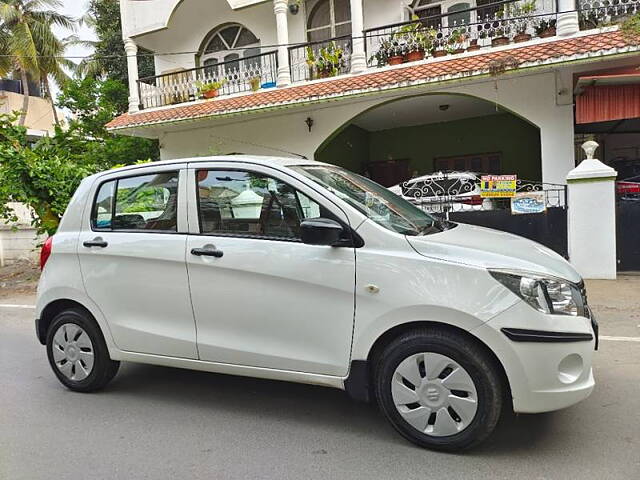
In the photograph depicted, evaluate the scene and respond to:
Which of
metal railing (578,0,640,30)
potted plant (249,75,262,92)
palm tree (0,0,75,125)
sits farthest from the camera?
palm tree (0,0,75,125)

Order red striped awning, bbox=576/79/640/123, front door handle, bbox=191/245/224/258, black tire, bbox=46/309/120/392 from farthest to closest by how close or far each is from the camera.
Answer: red striped awning, bbox=576/79/640/123 < black tire, bbox=46/309/120/392 < front door handle, bbox=191/245/224/258

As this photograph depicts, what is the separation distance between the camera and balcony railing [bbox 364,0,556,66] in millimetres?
11203

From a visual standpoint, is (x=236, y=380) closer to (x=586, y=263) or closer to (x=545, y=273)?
(x=545, y=273)

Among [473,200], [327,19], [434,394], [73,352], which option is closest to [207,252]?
[73,352]

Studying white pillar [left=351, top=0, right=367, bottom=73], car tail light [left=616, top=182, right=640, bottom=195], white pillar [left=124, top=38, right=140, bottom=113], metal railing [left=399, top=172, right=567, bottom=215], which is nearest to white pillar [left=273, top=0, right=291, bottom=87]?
white pillar [left=351, top=0, right=367, bottom=73]

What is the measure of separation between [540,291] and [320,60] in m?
11.5

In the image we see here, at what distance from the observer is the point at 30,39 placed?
77.9ft

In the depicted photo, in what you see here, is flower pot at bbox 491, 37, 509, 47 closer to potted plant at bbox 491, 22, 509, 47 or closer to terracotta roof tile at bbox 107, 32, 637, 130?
potted plant at bbox 491, 22, 509, 47

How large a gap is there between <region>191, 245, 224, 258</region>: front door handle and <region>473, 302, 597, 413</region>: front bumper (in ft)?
5.62

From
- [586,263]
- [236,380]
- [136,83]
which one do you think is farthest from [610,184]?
[136,83]

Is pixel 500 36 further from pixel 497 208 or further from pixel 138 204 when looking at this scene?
pixel 138 204

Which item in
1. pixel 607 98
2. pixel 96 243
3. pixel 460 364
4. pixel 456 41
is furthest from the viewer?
pixel 456 41

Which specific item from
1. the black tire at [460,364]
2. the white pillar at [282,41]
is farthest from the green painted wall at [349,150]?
the black tire at [460,364]

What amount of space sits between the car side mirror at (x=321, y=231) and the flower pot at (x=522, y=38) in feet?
32.5
